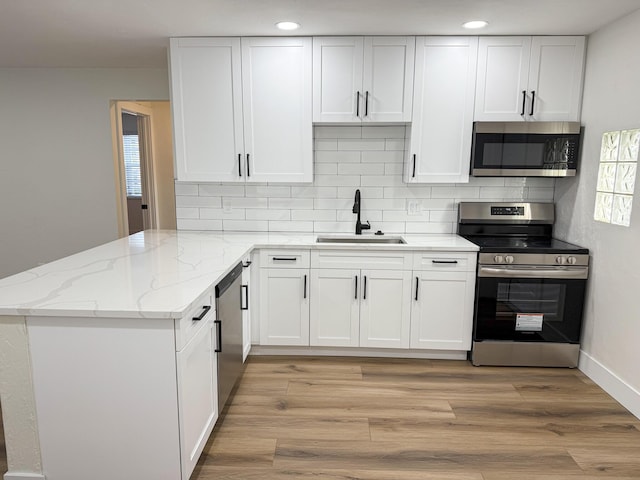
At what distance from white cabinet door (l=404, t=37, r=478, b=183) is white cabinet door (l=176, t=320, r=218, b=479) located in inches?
79.3

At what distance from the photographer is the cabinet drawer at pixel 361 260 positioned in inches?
124

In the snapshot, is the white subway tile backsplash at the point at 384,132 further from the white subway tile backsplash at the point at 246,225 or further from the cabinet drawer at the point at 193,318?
the cabinet drawer at the point at 193,318

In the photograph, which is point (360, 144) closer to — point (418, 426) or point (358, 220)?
point (358, 220)

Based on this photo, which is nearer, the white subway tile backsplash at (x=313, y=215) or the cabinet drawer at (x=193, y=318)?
the cabinet drawer at (x=193, y=318)

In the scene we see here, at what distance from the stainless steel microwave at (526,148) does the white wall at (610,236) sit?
0.11 meters

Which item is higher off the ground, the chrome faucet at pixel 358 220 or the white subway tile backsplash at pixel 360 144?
the white subway tile backsplash at pixel 360 144

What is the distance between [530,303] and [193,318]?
2386mm

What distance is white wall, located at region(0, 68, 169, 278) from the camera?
13.7 ft

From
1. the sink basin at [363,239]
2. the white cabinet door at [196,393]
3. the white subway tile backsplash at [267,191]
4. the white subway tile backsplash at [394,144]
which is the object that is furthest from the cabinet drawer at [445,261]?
the white cabinet door at [196,393]

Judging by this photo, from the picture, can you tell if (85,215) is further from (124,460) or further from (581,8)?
(581,8)

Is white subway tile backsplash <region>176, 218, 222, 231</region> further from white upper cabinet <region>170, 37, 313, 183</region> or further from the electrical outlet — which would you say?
the electrical outlet

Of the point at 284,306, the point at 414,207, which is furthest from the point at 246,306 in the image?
the point at 414,207

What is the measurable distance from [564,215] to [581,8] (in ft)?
4.87

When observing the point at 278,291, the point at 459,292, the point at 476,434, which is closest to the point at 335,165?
the point at 278,291
